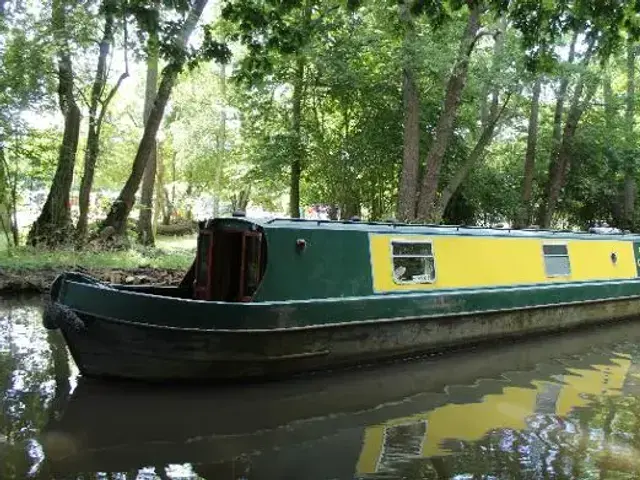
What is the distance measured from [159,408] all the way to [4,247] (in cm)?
1006

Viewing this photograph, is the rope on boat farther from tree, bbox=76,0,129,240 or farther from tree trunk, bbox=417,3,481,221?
tree trunk, bbox=417,3,481,221

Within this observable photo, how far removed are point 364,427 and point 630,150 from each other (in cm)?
1780

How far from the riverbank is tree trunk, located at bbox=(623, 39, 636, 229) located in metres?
14.5

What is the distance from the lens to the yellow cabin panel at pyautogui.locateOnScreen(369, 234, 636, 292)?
819 cm

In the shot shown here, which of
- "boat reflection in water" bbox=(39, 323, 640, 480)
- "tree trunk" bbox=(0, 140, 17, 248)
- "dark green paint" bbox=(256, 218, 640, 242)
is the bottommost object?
"boat reflection in water" bbox=(39, 323, 640, 480)

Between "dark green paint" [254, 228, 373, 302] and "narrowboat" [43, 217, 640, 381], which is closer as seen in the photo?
"narrowboat" [43, 217, 640, 381]

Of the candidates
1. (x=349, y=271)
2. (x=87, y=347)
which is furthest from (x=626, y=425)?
(x=87, y=347)

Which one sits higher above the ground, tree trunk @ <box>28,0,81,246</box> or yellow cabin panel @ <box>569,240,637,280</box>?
tree trunk @ <box>28,0,81,246</box>

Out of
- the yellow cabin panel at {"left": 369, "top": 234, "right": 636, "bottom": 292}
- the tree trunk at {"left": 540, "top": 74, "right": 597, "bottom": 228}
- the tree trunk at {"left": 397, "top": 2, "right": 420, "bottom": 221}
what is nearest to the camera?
the yellow cabin panel at {"left": 369, "top": 234, "right": 636, "bottom": 292}

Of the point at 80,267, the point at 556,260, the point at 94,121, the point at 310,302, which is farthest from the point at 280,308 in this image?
the point at 94,121

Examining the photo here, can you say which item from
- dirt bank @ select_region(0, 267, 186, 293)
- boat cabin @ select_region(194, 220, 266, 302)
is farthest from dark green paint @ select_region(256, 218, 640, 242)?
dirt bank @ select_region(0, 267, 186, 293)

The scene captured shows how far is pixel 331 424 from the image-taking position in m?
5.84

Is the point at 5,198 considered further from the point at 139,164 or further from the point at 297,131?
the point at 297,131

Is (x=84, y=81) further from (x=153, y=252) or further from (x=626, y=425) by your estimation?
(x=626, y=425)
